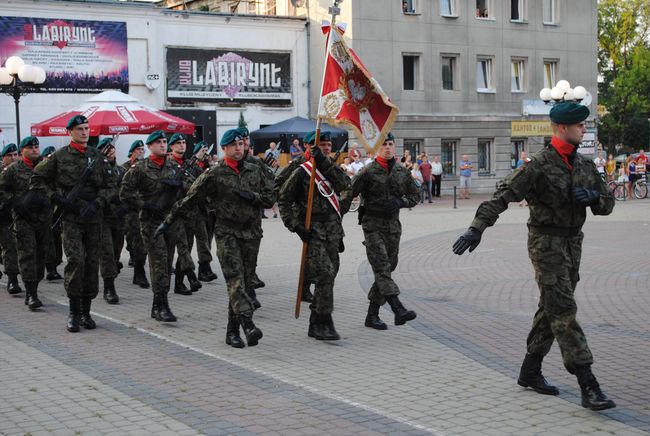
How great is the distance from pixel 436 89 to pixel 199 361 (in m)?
34.3

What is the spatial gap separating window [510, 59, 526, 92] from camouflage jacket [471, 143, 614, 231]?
3821 centimetres

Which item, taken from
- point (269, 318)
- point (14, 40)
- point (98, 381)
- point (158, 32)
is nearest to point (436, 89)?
point (158, 32)

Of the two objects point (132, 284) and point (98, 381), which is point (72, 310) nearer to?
point (98, 381)

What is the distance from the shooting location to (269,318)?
35.0ft

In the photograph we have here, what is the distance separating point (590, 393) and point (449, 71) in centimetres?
3651

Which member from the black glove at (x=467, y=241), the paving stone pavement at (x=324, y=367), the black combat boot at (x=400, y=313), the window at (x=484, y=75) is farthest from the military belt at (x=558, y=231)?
the window at (x=484, y=75)

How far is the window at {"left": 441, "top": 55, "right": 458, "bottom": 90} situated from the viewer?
41.8 metres

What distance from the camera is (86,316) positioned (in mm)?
10117

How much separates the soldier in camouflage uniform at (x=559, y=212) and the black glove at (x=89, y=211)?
4767 mm

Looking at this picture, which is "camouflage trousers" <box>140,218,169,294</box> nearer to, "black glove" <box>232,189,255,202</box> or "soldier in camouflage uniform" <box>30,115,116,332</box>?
"soldier in camouflage uniform" <box>30,115,116,332</box>

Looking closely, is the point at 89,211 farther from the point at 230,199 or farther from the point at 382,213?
the point at 382,213

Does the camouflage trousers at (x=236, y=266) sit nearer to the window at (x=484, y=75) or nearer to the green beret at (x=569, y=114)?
the green beret at (x=569, y=114)

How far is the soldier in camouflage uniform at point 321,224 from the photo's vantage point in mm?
9148

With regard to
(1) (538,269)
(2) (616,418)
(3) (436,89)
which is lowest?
(2) (616,418)
